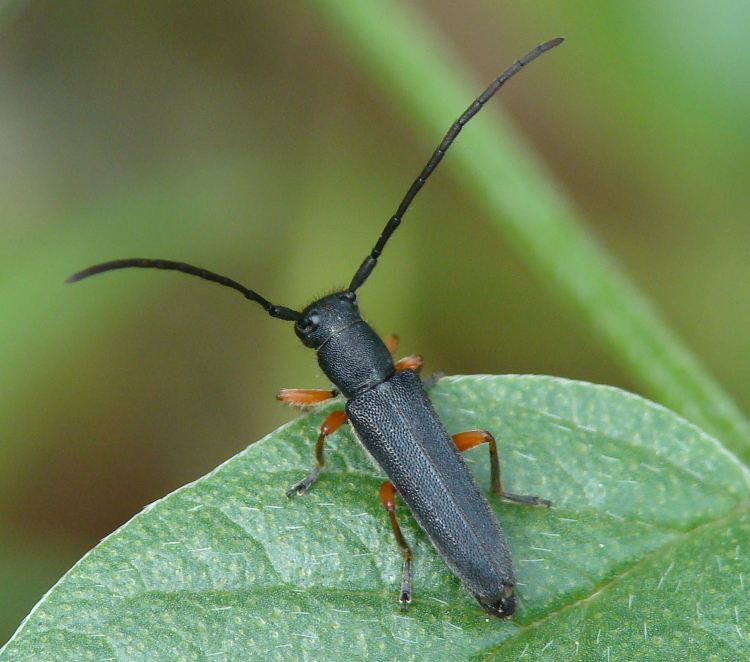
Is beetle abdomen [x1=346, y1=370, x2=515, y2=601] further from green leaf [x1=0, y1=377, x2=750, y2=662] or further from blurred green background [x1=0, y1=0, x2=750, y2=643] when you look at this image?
blurred green background [x1=0, y1=0, x2=750, y2=643]

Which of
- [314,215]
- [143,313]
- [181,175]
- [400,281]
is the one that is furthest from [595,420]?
[181,175]

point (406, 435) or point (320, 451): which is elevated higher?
point (320, 451)

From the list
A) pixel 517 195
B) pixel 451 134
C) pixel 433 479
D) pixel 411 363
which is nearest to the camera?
pixel 433 479

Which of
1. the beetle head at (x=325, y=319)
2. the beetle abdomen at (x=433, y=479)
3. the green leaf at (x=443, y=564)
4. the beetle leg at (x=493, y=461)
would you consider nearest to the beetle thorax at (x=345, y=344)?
the beetle head at (x=325, y=319)

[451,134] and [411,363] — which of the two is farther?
[411,363]

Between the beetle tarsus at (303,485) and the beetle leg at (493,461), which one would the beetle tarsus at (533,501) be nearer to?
the beetle leg at (493,461)

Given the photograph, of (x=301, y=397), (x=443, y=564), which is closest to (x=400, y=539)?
(x=443, y=564)

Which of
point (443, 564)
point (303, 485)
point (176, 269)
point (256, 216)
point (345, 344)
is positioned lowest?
point (443, 564)

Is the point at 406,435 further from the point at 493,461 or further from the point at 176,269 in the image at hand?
the point at 176,269

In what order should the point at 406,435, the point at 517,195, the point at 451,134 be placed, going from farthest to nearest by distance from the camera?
the point at 517,195 → the point at 451,134 → the point at 406,435
